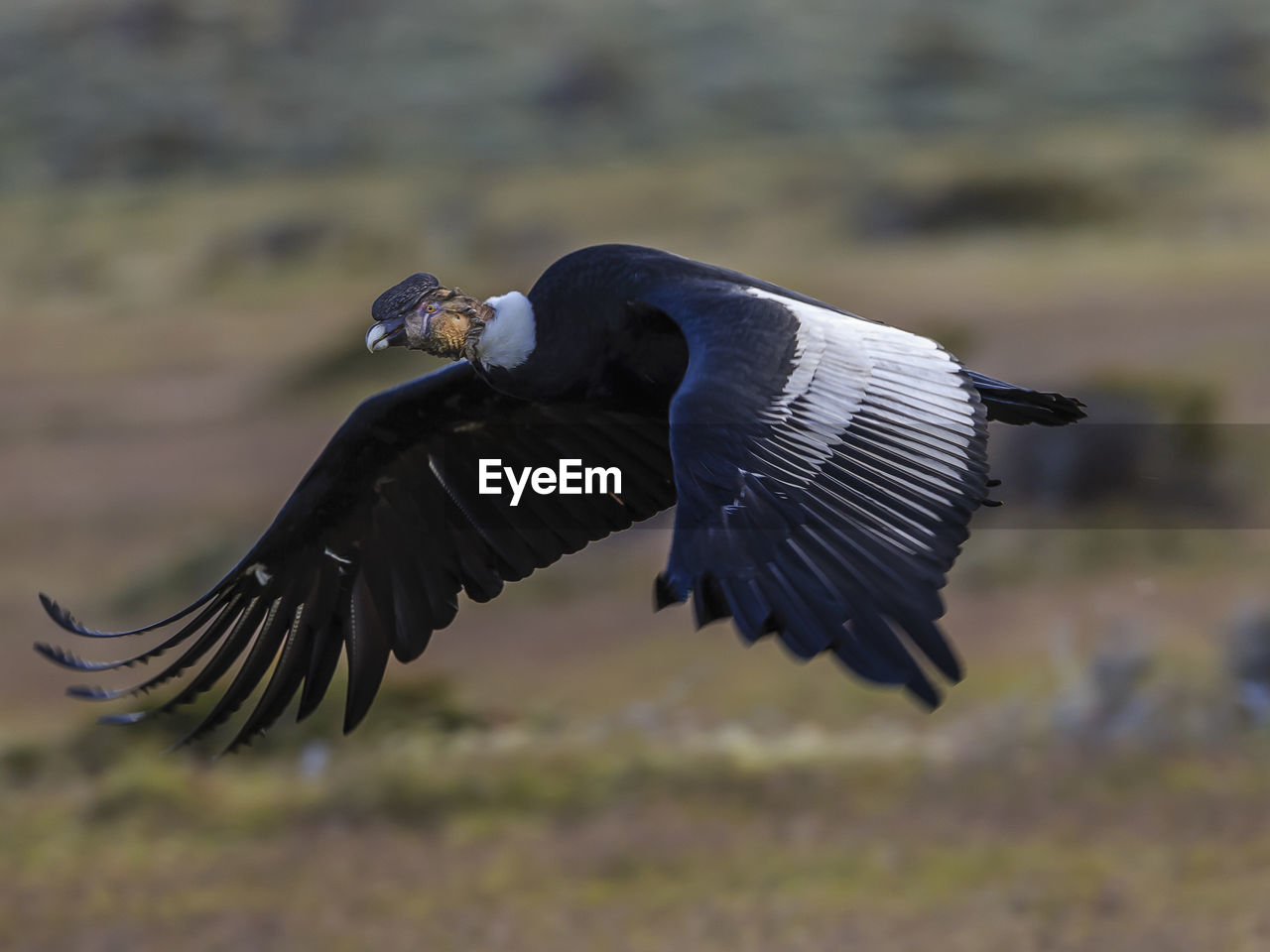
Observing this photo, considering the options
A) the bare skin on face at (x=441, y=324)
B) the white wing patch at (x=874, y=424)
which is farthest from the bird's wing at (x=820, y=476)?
the bare skin on face at (x=441, y=324)

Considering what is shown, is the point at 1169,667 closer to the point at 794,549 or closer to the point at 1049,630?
the point at 1049,630

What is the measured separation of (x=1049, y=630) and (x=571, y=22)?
172ft

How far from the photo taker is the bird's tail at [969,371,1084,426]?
6730 millimetres

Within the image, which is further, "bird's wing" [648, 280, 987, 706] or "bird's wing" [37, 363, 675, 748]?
"bird's wing" [37, 363, 675, 748]

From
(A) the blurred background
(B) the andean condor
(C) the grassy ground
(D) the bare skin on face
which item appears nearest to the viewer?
(B) the andean condor

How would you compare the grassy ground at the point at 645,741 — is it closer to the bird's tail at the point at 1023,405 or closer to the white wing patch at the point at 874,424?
the bird's tail at the point at 1023,405

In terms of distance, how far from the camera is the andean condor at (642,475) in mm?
5102

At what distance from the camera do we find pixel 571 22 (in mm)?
70562

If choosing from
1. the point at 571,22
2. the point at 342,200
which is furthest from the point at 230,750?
the point at 571,22

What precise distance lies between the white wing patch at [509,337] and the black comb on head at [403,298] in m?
0.23

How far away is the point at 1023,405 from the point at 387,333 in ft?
7.36

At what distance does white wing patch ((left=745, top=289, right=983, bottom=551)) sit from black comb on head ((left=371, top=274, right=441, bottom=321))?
120cm

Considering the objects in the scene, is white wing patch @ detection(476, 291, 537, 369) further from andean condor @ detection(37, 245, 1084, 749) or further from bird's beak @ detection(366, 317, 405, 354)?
bird's beak @ detection(366, 317, 405, 354)

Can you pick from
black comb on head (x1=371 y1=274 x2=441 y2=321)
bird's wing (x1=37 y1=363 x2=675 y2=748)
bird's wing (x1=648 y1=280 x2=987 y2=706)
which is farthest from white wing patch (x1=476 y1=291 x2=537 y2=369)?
bird's wing (x1=37 y1=363 x2=675 y2=748)
